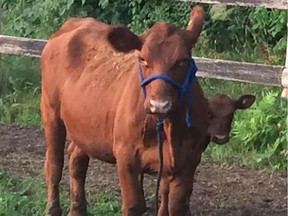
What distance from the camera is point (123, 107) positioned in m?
6.66

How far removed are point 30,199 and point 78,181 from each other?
0.60m

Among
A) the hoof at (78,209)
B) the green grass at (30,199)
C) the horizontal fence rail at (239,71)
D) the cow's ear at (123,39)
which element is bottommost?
the green grass at (30,199)

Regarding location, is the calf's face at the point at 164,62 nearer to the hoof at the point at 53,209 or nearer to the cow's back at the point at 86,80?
the cow's back at the point at 86,80

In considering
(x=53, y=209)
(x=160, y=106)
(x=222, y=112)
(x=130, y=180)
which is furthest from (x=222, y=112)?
(x=160, y=106)

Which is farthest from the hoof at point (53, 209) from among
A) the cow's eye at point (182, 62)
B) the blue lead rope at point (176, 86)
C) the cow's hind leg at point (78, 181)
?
the cow's eye at point (182, 62)

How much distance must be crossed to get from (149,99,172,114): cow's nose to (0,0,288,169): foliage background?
4245mm

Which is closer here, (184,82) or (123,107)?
(184,82)

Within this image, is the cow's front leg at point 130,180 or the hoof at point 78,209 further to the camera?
the hoof at point 78,209

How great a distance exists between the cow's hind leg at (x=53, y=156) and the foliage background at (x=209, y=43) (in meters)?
2.58

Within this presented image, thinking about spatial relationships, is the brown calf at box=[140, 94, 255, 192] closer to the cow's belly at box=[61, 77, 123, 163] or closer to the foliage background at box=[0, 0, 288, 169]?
the cow's belly at box=[61, 77, 123, 163]

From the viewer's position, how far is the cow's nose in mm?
5820

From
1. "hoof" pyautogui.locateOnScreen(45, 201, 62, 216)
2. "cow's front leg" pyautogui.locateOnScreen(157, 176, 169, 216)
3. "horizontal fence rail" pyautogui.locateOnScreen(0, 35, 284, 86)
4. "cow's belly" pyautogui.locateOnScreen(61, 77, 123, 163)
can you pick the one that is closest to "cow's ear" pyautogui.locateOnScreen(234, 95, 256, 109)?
"cow's front leg" pyautogui.locateOnScreen(157, 176, 169, 216)

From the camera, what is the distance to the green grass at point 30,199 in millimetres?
7852

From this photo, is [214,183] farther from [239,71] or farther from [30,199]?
[30,199]
